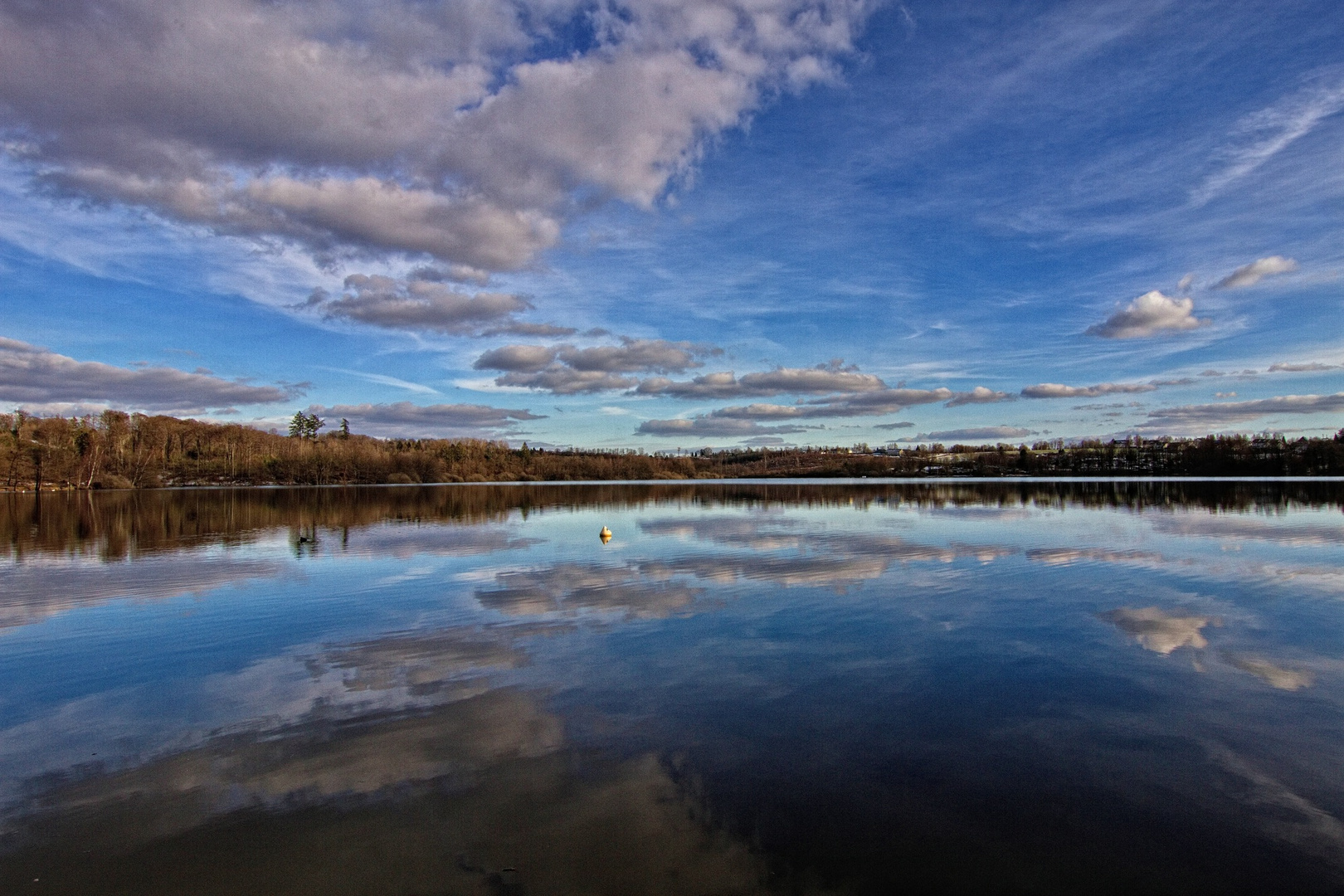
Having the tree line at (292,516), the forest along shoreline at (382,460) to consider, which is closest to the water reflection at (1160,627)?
the tree line at (292,516)

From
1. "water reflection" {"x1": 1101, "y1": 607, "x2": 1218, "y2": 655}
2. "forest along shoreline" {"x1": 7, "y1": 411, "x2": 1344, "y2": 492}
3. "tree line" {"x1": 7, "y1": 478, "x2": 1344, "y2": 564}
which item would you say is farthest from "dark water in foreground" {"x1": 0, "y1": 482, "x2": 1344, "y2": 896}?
"forest along shoreline" {"x1": 7, "y1": 411, "x2": 1344, "y2": 492}

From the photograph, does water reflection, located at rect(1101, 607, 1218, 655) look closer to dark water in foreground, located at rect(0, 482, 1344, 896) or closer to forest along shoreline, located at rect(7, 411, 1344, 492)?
dark water in foreground, located at rect(0, 482, 1344, 896)

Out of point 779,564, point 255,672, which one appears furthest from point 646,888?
point 779,564

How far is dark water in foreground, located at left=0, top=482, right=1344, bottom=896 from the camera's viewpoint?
14.7ft

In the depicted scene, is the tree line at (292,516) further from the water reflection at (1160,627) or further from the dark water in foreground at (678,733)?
the water reflection at (1160,627)

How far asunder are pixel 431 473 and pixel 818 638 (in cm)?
14609

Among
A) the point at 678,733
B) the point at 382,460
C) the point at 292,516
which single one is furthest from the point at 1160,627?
the point at 382,460

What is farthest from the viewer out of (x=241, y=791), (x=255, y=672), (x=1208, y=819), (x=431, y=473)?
(x=431, y=473)

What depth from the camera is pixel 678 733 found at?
6578 millimetres

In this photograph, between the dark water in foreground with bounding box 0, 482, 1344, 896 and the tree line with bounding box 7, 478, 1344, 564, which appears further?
the tree line with bounding box 7, 478, 1344, 564

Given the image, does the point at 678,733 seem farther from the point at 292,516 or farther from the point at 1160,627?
the point at 292,516

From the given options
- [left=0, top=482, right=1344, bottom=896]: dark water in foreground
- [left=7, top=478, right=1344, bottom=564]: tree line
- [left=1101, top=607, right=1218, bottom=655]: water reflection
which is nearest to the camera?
[left=0, top=482, right=1344, bottom=896]: dark water in foreground

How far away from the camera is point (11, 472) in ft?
288

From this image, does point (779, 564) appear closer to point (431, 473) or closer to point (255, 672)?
point (255, 672)
